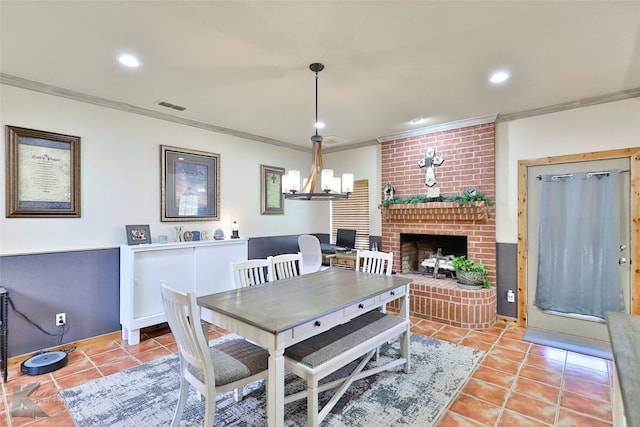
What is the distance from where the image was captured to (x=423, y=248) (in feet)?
16.1

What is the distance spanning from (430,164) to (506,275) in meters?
1.74

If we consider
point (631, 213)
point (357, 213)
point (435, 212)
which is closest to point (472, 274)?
point (435, 212)

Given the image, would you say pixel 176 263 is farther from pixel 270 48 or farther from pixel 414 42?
pixel 414 42

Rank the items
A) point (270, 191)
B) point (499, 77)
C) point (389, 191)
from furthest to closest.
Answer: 1. point (270, 191)
2. point (389, 191)
3. point (499, 77)

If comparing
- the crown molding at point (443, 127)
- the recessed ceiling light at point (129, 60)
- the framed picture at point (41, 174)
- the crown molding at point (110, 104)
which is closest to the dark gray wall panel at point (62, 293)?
the framed picture at point (41, 174)

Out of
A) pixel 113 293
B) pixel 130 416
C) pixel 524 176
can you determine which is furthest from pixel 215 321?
pixel 524 176

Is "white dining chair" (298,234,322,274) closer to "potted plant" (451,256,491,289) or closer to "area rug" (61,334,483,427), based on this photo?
"potted plant" (451,256,491,289)

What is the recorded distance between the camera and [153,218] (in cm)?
372

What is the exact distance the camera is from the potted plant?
3.88m

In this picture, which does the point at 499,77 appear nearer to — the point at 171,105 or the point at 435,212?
the point at 435,212

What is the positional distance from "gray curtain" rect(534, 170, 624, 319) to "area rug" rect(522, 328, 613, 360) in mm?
281

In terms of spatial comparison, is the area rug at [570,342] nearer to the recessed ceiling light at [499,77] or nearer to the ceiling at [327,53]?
the ceiling at [327,53]

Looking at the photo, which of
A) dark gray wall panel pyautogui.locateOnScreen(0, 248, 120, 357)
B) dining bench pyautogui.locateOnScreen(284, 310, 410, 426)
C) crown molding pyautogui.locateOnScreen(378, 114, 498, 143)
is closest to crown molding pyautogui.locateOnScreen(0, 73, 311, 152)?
dark gray wall panel pyautogui.locateOnScreen(0, 248, 120, 357)

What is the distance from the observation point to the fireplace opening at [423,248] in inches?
179
